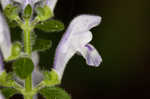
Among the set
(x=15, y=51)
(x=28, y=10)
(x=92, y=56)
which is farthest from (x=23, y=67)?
(x=92, y=56)

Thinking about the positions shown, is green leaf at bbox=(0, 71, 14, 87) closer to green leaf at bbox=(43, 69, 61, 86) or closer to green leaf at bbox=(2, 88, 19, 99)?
green leaf at bbox=(2, 88, 19, 99)

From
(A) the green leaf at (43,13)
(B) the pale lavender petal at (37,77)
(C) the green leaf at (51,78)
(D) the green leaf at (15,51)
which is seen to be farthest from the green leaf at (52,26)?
(B) the pale lavender petal at (37,77)

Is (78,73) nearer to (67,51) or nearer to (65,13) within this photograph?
(65,13)

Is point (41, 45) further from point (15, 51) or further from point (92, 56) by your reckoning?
point (92, 56)

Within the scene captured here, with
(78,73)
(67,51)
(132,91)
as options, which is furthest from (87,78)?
(67,51)

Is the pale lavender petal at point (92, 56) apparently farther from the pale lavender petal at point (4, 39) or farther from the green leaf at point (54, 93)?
the pale lavender petal at point (4, 39)

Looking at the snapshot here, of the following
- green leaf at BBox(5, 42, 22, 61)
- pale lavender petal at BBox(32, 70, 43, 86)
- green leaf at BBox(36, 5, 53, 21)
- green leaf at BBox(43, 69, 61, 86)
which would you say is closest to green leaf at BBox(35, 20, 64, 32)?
green leaf at BBox(36, 5, 53, 21)
